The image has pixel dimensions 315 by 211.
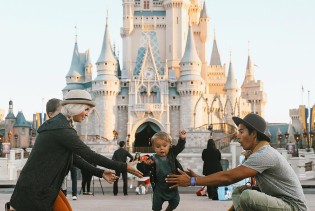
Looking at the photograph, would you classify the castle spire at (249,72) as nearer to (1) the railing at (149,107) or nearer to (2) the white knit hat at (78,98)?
(1) the railing at (149,107)

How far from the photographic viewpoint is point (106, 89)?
59.5 m

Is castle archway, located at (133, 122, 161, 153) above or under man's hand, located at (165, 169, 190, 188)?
above

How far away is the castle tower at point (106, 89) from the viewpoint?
191 feet

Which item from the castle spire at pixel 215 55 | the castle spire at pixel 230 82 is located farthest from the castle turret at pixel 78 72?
the castle spire at pixel 215 55

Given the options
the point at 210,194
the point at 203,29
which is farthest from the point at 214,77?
the point at 210,194

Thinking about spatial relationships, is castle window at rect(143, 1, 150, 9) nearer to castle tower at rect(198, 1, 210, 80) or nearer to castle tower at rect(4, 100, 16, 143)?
castle tower at rect(198, 1, 210, 80)

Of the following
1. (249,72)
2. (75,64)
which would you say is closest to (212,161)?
(75,64)

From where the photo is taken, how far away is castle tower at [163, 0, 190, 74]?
6488 cm

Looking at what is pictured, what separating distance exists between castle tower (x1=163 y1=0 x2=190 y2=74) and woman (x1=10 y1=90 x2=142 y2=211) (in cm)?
6012

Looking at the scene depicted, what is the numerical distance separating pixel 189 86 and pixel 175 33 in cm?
828

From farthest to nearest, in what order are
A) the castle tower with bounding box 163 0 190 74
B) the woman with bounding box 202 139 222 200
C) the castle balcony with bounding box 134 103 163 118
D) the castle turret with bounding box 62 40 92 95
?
the castle turret with bounding box 62 40 92 95
the castle tower with bounding box 163 0 190 74
the castle balcony with bounding box 134 103 163 118
the woman with bounding box 202 139 222 200

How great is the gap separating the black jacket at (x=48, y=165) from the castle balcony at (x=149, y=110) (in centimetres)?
5423

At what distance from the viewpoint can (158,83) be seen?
60969 millimetres

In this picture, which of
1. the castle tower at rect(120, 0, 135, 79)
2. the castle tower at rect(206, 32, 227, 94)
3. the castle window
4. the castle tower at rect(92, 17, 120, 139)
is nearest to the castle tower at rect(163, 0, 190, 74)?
the castle window
